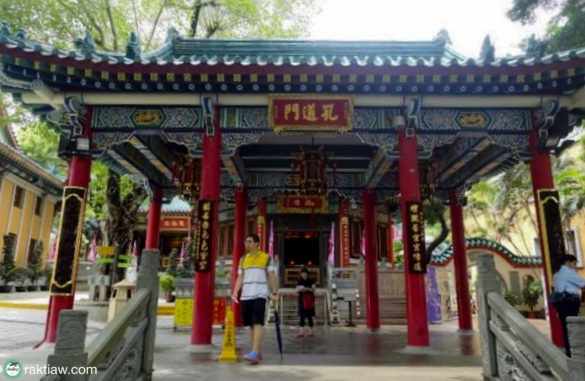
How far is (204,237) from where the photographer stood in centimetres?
741

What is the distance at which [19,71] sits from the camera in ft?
23.4

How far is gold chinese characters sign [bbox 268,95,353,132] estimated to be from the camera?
7.79 meters

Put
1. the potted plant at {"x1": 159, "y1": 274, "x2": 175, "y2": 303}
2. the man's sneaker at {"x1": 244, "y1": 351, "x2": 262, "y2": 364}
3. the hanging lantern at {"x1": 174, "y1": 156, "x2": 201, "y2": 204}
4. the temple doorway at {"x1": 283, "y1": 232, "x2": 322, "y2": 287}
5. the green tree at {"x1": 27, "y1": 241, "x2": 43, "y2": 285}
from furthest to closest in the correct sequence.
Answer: the green tree at {"x1": 27, "y1": 241, "x2": 43, "y2": 285} → the potted plant at {"x1": 159, "y1": 274, "x2": 175, "y2": 303} → the temple doorway at {"x1": 283, "y1": 232, "x2": 322, "y2": 287} → the hanging lantern at {"x1": 174, "y1": 156, "x2": 201, "y2": 204} → the man's sneaker at {"x1": 244, "y1": 351, "x2": 262, "y2": 364}

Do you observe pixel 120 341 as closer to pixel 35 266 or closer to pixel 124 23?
pixel 124 23

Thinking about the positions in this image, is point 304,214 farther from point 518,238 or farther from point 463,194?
point 518,238

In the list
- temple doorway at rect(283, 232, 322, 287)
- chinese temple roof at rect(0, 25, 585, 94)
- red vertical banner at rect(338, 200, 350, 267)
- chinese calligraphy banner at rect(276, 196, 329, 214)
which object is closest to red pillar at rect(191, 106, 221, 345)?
chinese temple roof at rect(0, 25, 585, 94)

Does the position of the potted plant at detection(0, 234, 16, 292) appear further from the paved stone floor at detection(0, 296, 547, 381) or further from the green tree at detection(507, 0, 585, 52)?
the green tree at detection(507, 0, 585, 52)

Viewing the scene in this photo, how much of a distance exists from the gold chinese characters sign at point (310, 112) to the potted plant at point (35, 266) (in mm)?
23722

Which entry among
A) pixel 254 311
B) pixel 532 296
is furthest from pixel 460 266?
pixel 532 296

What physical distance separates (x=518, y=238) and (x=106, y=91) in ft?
104

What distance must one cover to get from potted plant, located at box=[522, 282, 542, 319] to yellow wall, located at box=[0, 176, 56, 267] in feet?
86.8

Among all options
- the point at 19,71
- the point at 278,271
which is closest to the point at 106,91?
the point at 19,71

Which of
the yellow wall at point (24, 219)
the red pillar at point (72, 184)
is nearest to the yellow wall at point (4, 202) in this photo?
the yellow wall at point (24, 219)

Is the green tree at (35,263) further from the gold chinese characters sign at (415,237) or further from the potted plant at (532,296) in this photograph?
the potted plant at (532,296)
